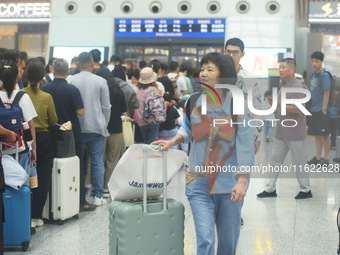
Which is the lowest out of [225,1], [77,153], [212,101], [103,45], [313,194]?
[313,194]

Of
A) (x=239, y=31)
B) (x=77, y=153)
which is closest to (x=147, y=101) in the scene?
(x=77, y=153)

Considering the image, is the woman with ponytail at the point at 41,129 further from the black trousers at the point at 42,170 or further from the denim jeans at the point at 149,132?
the denim jeans at the point at 149,132

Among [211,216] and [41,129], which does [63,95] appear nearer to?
[41,129]

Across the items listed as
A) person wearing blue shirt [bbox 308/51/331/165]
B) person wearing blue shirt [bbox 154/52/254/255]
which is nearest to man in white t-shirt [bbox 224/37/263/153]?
person wearing blue shirt [bbox 154/52/254/255]

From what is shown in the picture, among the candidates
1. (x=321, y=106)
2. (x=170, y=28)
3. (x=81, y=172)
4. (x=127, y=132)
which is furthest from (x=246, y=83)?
(x=170, y=28)

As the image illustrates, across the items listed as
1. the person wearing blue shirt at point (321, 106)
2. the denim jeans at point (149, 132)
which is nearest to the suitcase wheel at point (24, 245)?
the denim jeans at point (149, 132)

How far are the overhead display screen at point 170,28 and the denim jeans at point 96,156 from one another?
11.4m

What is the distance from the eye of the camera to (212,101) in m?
4.38

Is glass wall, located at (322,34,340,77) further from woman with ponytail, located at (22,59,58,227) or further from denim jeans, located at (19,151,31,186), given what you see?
denim jeans, located at (19,151,31,186)

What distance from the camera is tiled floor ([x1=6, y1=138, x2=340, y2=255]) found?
6.18m

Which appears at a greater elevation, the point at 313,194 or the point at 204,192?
the point at 204,192

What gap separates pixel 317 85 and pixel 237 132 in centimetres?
728

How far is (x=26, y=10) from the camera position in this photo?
2203 cm

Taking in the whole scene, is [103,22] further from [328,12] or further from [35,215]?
[35,215]
